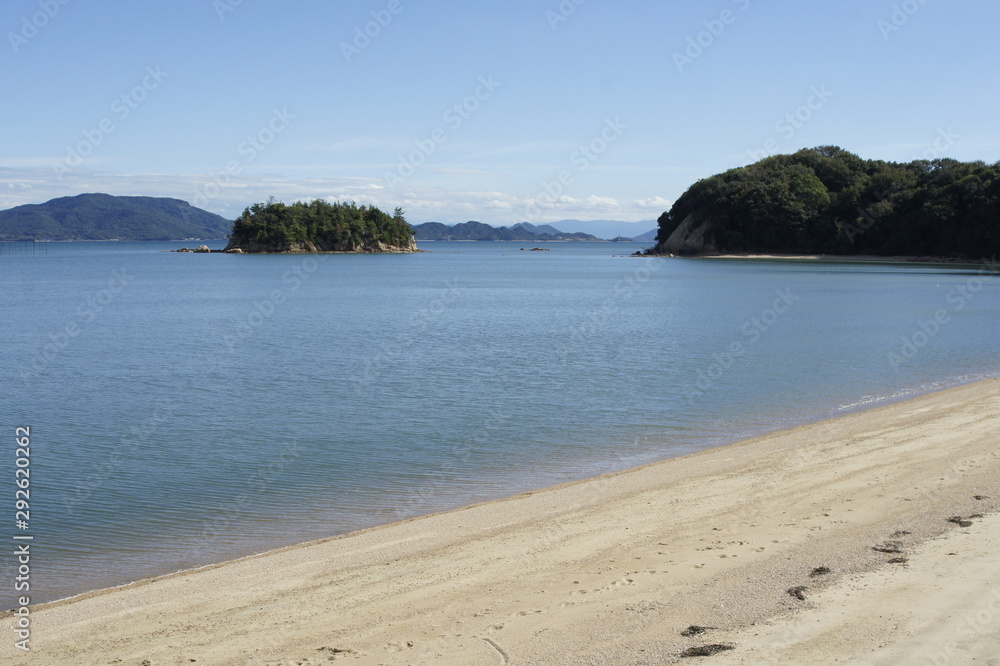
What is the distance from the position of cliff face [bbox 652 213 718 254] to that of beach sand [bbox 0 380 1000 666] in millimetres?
120941

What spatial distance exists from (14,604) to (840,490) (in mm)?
9280

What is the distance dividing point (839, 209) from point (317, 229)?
95.2 m

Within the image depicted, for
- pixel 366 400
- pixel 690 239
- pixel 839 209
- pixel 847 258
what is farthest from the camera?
pixel 690 239

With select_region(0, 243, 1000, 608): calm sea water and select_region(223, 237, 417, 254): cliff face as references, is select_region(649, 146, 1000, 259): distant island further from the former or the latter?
select_region(223, 237, 417, 254): cliff face

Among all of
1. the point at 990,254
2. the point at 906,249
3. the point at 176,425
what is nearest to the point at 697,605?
the point at 176,425

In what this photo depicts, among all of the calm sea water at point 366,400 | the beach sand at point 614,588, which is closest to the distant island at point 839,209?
the calm sea water at point 366,400

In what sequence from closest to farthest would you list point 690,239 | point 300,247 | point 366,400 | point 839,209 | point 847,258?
point 366,400 < point 847,258 < point 839,209 < point 690,239 < point 300,247

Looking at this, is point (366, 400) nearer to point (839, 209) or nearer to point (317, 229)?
point (839, 209)

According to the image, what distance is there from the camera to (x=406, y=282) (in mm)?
70438

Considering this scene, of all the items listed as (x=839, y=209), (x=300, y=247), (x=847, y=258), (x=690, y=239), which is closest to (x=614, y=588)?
(x=847, y=258)

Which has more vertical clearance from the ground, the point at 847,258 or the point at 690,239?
the point at 690,239

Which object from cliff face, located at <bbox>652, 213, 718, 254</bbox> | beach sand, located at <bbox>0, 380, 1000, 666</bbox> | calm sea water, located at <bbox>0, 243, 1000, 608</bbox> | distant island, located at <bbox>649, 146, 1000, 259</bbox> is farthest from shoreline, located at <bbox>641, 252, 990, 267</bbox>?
→ beach sand, located at <bbox>0, 380, 1000, 666</bbox>

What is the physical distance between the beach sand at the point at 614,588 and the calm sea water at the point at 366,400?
1377 millimetres

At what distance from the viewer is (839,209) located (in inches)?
4355
